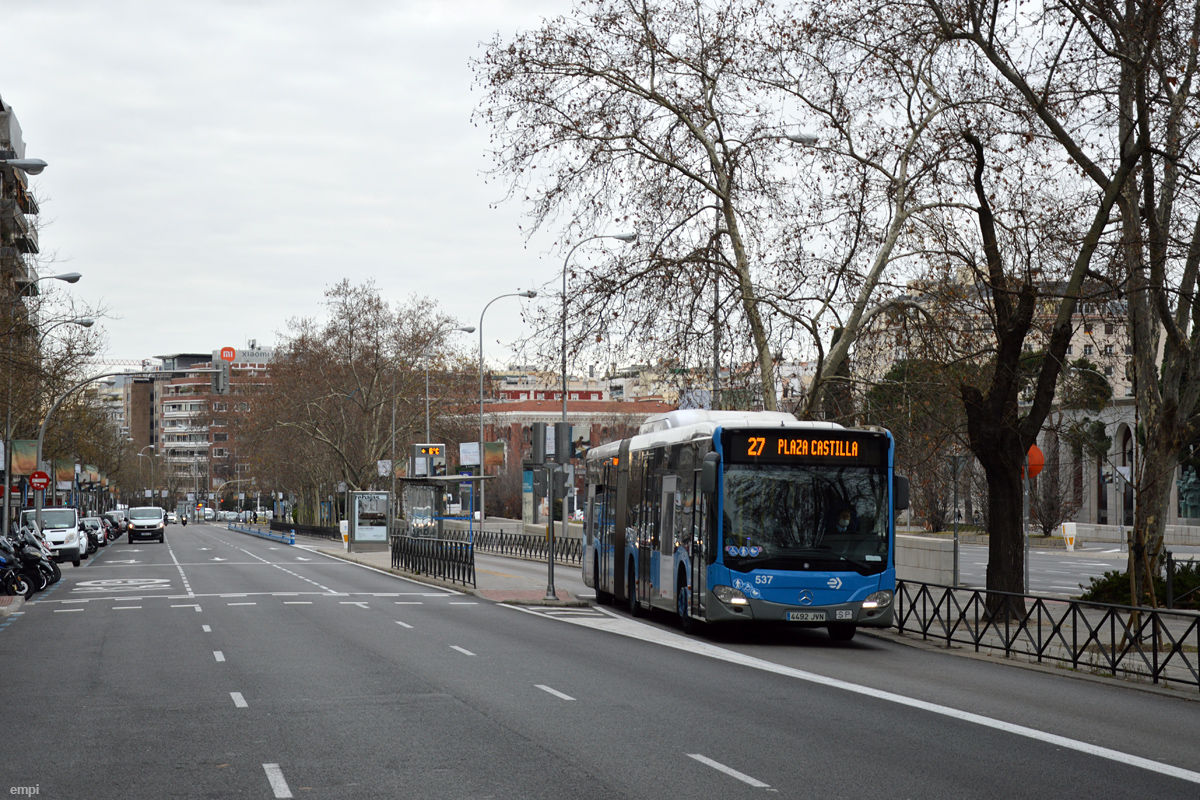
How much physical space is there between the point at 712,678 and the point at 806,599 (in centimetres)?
415

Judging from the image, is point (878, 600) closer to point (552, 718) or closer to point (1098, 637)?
point (1098, 637)

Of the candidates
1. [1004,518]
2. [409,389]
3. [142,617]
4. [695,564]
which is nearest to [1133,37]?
[1004,518]

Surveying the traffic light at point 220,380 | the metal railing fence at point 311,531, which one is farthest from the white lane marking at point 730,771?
the metal railing fence at point 311,531

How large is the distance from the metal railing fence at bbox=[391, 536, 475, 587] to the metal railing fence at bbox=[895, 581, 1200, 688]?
1431cm

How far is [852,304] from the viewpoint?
26.5 metres

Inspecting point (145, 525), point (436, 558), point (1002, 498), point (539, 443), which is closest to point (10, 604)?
point (539, 443)

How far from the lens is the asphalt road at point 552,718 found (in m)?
9.02

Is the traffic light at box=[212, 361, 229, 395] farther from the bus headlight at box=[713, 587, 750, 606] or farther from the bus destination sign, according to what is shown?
the bus headlight at box=[713, 587, 750, 606]

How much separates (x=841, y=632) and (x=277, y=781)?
41.2 ft

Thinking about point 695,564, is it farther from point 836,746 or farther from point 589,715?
point 836,746

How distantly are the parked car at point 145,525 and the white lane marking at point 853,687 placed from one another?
5693 cm

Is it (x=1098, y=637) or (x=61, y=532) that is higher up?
(x=1098, y=637)

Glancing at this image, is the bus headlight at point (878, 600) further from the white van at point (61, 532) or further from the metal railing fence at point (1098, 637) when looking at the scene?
the white van at point (61, 532)

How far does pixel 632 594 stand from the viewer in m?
24.7
